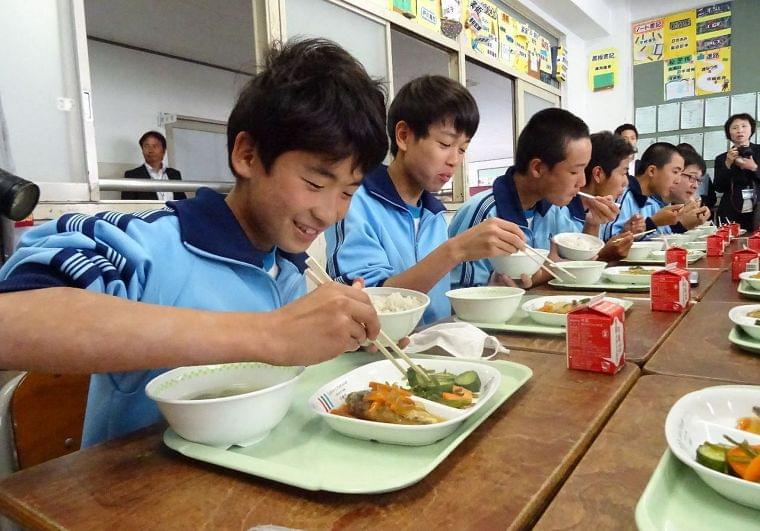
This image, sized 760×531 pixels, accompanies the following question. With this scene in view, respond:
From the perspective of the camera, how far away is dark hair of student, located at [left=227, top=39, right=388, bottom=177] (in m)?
0.94

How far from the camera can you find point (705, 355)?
3.35 ft

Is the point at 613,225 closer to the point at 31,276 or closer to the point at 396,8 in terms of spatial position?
the point at 396,8

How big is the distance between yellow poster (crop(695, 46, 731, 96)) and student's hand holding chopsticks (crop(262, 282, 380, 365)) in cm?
660

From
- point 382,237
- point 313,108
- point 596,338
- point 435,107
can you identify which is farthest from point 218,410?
point 435,107

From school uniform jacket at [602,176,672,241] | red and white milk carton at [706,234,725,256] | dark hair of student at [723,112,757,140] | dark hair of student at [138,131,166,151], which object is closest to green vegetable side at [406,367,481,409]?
red and white milk carton at [706,234,725,256]

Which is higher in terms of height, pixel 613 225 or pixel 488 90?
pixel 488 90

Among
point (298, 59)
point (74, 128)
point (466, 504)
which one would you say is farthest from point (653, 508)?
point (74, 128)

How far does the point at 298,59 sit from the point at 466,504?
848mm

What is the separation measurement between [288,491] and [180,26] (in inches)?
231

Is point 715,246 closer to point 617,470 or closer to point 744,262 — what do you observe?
point 744,262

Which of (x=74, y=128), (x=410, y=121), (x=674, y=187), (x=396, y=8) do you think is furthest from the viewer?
(x=674, y=187)

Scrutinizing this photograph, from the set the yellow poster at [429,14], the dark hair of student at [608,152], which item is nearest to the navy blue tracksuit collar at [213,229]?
the dark hair of student at [608,152]

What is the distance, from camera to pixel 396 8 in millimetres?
3545

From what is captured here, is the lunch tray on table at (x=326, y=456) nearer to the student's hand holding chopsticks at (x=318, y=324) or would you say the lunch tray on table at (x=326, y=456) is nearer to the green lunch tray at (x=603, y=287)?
the student's hand holding chopsticks at (x=318, y=324)
